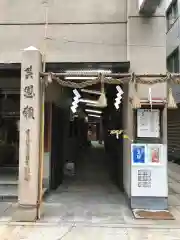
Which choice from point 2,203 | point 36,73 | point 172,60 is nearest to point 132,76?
point 36,73

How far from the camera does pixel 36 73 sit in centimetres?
690

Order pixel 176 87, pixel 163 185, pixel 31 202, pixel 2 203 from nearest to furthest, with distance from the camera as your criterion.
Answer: pixel 31 202 → pixel 163 185 → pixel 2 203 → pixel 176 87

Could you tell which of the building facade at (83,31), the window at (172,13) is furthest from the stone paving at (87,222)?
the window at (172,13)

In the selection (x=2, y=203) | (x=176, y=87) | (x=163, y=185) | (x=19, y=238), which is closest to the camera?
(x=19, y=238)

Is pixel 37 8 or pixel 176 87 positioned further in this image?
pixel 176 87

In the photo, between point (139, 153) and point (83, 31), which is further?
point (83, 31)

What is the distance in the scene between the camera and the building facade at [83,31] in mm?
7867

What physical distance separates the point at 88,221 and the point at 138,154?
2.03m

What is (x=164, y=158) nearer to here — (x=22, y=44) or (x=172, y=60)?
(x=22, y=44)

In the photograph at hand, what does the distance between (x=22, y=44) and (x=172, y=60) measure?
12556mm

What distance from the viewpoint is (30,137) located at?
6.82m

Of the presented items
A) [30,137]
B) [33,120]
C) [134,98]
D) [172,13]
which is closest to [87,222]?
[30,137]

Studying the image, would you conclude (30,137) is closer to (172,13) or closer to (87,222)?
(87,222)

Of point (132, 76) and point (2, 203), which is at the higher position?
point (132, 76)
